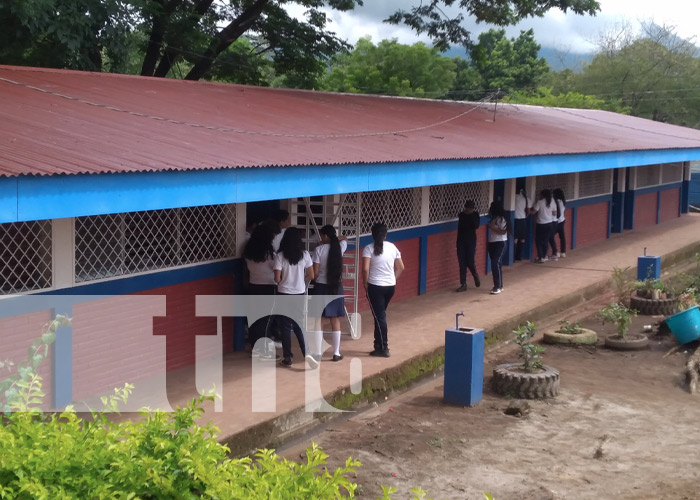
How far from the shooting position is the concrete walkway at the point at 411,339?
7.00m

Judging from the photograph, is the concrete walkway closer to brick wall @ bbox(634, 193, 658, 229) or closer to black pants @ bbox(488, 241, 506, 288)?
black pants @ bbox(488, 241, 506, 288)

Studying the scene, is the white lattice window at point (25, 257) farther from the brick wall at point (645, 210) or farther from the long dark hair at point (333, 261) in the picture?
the brick wall at point (645, 210)

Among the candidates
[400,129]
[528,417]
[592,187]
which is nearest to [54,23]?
[400,129]

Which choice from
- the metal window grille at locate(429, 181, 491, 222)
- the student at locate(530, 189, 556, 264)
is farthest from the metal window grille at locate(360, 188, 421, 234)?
the student at locate(530, 189, 556, 264)

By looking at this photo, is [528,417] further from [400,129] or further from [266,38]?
[266,38]

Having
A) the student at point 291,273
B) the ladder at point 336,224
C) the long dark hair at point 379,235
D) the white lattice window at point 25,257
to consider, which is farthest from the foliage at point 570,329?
the white lattice window at point 25,257

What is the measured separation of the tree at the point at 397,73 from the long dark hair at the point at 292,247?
3774 cm

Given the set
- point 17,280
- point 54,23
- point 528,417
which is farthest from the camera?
point 54,23

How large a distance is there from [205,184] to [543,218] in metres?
9.76

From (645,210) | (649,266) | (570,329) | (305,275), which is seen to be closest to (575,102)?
(645,210)

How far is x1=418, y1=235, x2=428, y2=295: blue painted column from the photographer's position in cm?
1233

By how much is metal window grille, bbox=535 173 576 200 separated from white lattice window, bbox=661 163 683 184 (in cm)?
665

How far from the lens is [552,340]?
1063 centimetres

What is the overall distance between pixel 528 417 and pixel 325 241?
8.53 feet
